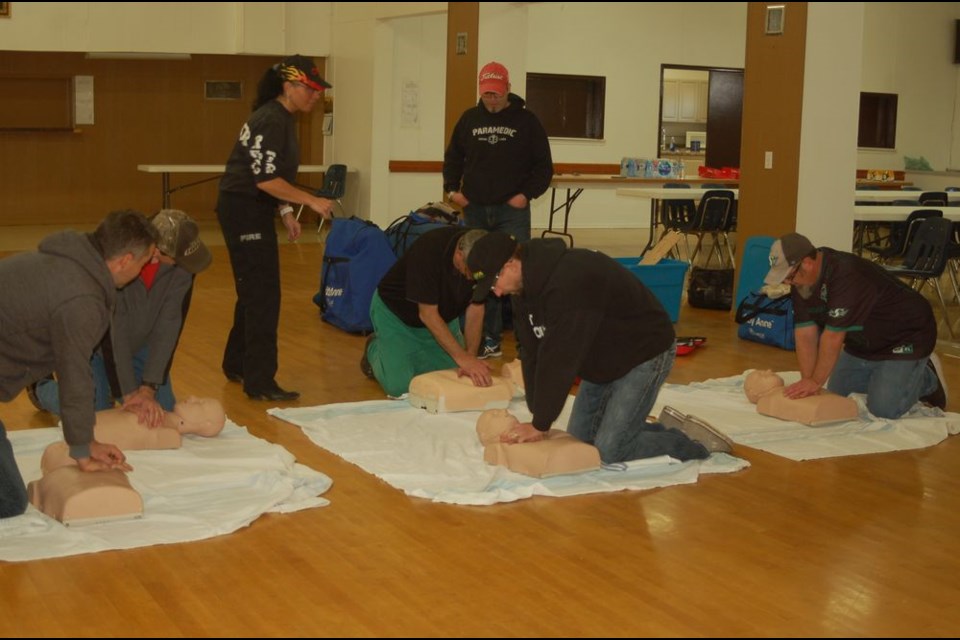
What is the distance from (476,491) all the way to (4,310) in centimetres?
167

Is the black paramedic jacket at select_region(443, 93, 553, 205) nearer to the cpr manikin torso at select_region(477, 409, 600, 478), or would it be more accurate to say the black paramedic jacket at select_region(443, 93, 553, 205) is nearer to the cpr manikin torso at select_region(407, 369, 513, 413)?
the cpr manikin torso at select_region(407, 369, 513, 413)

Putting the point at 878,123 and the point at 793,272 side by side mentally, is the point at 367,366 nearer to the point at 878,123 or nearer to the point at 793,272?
the point at 793,272

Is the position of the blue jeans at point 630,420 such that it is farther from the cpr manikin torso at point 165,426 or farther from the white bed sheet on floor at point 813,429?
the cpr manikin torso at point 165,426

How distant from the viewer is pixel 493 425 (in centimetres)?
466

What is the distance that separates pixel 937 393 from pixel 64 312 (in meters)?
3.98

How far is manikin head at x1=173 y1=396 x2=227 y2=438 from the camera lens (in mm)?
4711

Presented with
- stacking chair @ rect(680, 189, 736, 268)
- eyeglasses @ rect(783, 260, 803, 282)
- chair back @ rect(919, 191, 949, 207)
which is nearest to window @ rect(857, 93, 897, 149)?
chair back @ rect(919, 191, 949, 207)

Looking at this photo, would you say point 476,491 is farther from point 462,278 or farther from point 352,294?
point 352,294

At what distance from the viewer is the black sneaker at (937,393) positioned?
18.3 feet

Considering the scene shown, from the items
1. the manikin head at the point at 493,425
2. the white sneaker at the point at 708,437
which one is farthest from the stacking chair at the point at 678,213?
the manikin head at the point at 493,425

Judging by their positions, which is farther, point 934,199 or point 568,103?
point 568,103

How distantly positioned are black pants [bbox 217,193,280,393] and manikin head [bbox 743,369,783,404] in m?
2.23

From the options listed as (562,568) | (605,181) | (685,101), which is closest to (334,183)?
(605,181)

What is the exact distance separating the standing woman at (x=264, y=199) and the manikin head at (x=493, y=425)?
127cm
